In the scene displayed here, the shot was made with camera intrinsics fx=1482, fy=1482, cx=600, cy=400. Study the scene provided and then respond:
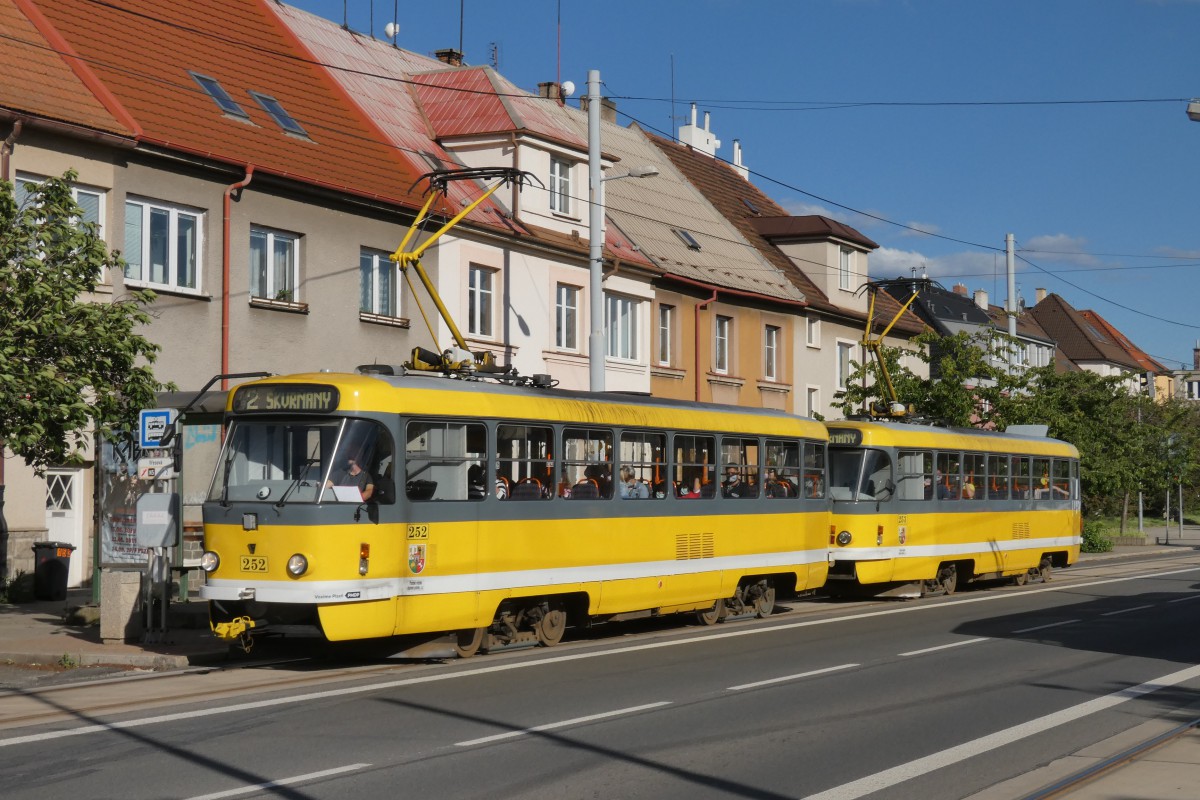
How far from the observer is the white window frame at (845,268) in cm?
4803

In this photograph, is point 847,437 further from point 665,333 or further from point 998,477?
point 665,333

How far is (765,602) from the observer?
21500 millimetres

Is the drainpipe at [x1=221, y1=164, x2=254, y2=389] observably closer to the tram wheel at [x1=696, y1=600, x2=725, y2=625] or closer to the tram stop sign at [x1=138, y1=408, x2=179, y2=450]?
the tram stop sign at [x1=138, y1=408, x2=179, y2=450]

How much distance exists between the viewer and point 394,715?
11305mm

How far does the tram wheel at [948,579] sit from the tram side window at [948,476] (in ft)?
4.67

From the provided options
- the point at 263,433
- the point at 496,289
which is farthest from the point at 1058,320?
the point at 263,433

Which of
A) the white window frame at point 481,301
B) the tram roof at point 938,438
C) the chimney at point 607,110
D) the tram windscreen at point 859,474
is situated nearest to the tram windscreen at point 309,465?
the tram windscreen at point 859,474

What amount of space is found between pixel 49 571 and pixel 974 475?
16418mm

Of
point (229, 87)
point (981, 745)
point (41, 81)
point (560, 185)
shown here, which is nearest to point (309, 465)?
point (981, 745)

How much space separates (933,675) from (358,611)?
557cm

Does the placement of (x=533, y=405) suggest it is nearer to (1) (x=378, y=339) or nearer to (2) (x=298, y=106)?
(1) (x=378, y=339)

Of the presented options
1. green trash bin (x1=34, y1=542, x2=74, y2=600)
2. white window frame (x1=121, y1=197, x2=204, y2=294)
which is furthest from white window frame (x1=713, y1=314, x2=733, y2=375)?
green trash bin (x1=34, y1=542, x2=74, y2=600)

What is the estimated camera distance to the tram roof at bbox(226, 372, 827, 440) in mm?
14453

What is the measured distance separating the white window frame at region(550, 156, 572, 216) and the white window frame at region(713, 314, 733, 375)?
7.20 m
